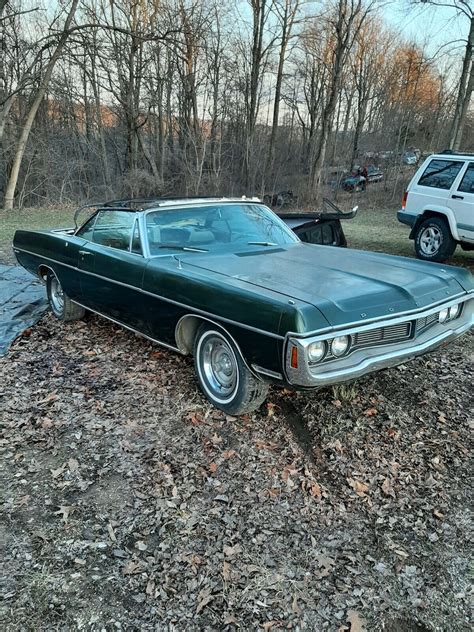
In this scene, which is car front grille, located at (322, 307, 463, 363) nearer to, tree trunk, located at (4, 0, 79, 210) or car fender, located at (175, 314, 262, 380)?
car fender, located at (175, 314, 262, 380)

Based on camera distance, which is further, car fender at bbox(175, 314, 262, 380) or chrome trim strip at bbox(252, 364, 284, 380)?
car fender at bbox(175, 314, 262, 380)

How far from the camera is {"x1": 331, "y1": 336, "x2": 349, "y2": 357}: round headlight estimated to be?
295 centimetres

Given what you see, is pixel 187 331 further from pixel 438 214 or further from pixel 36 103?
pixel 36 103

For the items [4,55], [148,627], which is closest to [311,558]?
[148,627]

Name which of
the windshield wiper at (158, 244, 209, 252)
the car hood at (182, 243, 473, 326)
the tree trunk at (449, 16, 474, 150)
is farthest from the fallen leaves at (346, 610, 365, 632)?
the tree trunk at (449, 16, 474, 150)

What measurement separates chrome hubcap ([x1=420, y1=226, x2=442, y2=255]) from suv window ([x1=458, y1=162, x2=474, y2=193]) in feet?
2.69

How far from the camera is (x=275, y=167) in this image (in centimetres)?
2586

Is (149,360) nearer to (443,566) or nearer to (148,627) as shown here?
(148,627)

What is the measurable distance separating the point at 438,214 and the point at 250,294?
21.7ft

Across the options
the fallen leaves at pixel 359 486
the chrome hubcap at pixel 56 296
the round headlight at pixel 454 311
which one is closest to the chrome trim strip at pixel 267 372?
the fallen leaves at pixel 359 486

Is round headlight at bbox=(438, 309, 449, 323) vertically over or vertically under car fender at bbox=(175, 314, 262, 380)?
over

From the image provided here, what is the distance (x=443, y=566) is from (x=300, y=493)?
2.77 ft

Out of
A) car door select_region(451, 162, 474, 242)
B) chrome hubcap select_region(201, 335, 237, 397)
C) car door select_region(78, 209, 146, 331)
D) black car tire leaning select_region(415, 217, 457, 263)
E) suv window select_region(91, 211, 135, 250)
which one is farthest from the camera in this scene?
black car tire leaning select_region(415, 217, 457, 263)

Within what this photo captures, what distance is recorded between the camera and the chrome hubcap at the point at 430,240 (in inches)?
333
